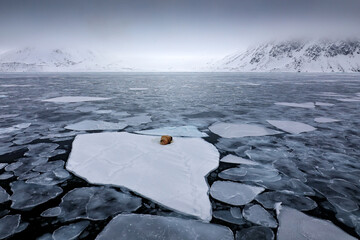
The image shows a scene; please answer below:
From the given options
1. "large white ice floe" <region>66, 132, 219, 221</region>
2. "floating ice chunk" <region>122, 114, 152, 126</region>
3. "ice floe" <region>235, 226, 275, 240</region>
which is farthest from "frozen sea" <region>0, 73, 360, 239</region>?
"floating ice chunk" <region>122, 114, 152, 126</region>

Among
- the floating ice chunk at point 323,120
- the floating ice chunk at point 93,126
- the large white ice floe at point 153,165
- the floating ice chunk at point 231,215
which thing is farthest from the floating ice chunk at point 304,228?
the floating ice chunk at point 323,120

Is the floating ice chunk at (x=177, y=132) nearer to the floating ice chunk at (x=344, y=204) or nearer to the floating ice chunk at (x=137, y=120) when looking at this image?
the floating ice chunk at (x=137, y=120)

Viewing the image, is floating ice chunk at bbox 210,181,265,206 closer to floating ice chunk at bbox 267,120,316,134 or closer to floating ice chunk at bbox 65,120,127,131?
floating ice chunk at bbox 267,120,316,134

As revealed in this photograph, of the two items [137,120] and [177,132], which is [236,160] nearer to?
[177,132]

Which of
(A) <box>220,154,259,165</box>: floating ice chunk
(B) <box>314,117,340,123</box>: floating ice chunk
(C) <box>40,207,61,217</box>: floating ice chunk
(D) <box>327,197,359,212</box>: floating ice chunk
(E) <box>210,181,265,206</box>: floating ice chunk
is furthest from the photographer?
(B) <box>314,117,340,123</box>: floating ice chunk

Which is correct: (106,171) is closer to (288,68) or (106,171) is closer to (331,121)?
(331,121)
